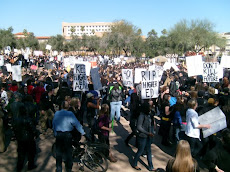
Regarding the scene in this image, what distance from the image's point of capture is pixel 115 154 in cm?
699

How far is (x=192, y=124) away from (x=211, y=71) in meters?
5.66

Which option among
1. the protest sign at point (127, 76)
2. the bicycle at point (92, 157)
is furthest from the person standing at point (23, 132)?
the protest sign at point (127, 76)

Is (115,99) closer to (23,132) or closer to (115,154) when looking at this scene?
(115,154)

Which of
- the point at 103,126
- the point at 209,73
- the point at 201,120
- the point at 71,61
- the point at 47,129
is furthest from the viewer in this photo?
the point at 71,61

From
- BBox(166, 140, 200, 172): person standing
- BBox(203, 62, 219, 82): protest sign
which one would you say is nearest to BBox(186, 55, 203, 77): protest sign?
BBox(203, 62, 219, 82): protest sign

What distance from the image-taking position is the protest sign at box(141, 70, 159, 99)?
7.78m

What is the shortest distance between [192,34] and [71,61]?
38332 millimetres

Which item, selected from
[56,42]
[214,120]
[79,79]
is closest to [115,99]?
[79,79]

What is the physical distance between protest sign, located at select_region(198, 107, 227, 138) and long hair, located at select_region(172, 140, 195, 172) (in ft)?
5.78

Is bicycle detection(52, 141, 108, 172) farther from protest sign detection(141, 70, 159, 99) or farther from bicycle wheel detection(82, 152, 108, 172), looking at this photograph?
protest sign detection(141, 70, 159, 99)

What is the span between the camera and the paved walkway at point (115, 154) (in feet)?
20.1

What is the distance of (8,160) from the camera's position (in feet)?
21.7

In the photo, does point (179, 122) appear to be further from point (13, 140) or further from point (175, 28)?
point (175, 28)

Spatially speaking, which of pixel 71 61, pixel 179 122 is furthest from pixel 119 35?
pixel 179 122
